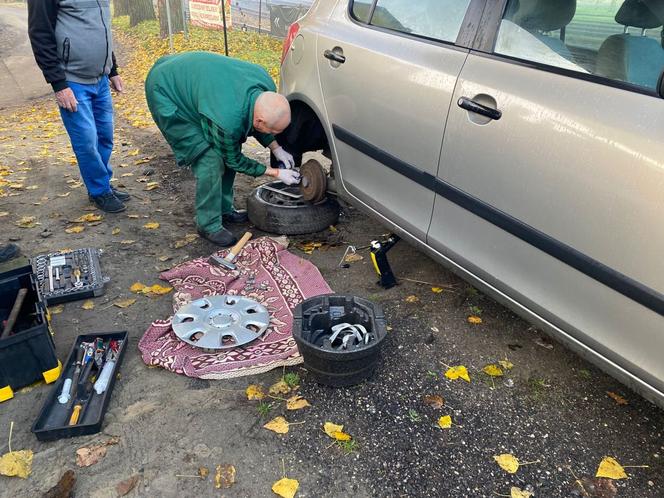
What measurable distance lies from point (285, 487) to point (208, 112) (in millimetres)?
2148

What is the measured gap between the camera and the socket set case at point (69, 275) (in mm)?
2803

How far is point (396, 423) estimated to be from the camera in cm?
210

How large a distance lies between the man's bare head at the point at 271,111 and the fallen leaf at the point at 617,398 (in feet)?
7.36

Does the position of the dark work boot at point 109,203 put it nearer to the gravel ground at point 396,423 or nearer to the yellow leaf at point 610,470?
the gravel ground at point 396,423

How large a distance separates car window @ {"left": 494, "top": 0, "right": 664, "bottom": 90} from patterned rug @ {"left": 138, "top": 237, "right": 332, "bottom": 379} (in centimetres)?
167

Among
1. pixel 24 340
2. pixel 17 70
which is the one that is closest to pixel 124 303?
pixel 24 340

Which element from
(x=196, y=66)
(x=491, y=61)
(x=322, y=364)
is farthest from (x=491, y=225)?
(x=196, y=66)

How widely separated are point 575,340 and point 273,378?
131cm

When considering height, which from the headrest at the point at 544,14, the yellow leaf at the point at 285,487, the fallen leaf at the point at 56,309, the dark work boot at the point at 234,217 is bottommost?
the dark work boot at the point at 234,217

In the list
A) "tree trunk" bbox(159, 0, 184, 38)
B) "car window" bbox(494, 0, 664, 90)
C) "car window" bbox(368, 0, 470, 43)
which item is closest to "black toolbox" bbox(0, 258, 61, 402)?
"car window" bbox(368, 0, 470, 43)

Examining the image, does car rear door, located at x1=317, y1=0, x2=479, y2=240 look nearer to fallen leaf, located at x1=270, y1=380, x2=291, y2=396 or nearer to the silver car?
the silver car

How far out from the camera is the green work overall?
3.00m

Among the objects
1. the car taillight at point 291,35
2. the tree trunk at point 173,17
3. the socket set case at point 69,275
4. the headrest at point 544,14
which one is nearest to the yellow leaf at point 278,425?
the socket set case at point 69,275

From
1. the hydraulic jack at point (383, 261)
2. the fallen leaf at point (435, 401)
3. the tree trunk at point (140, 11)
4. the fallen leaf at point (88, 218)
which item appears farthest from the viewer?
the tree trunk at point (140, 11)
